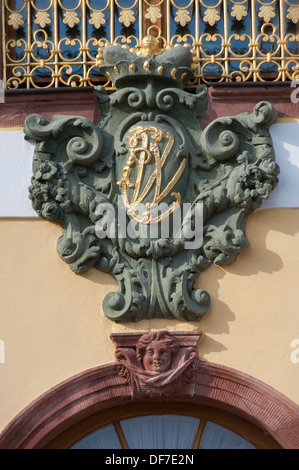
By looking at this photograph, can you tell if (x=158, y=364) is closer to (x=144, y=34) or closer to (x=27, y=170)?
(x=27, y=170)

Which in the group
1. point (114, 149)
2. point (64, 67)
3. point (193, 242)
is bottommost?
point (193, 242)

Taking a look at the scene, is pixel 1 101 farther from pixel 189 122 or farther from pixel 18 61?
pixel 189 122

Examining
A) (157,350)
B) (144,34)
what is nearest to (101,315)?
(157,350)

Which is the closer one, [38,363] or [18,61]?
[38,363]

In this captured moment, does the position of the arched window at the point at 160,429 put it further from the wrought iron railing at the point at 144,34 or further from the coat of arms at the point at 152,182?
the wrought iron railing at the point at 144,34

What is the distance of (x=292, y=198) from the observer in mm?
8617

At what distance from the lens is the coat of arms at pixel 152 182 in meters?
8.44

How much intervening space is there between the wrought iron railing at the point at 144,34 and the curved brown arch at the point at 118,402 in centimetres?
189

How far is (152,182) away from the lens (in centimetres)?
852

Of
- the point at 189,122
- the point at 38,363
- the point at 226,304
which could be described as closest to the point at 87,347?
the point at 38,363

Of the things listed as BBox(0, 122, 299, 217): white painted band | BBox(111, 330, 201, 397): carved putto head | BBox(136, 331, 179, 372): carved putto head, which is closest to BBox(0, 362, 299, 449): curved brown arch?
BBox(111, 330, 201, 397): carved putto head

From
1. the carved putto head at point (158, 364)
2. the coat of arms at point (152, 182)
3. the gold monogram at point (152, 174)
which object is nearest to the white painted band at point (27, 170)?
the coat of arms at point (152, 182)

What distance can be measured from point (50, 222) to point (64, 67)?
3.43 ft

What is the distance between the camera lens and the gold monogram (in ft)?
27.9
